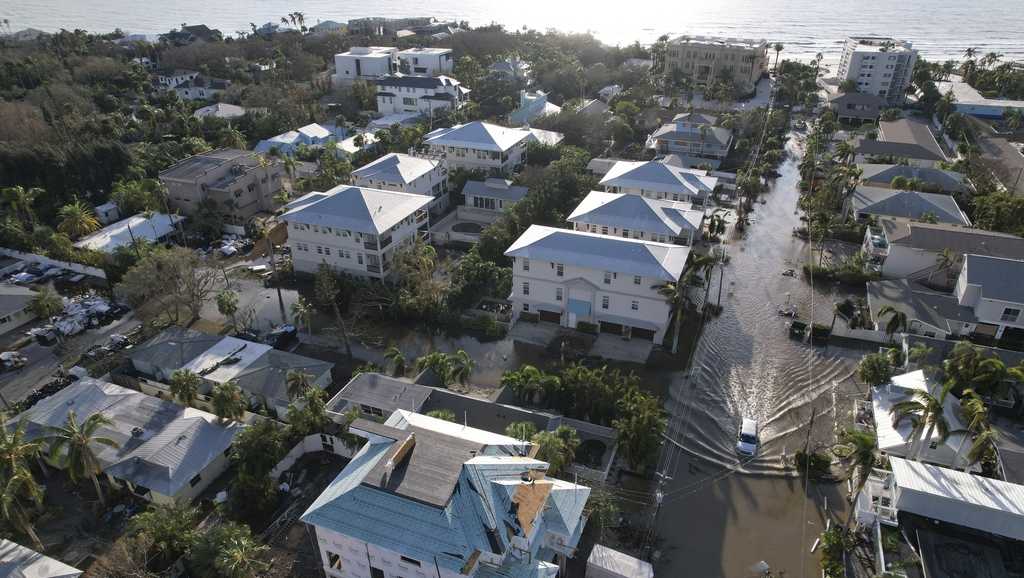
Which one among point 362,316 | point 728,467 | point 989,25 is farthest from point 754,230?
point 989,25

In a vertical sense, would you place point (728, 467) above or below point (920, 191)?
below

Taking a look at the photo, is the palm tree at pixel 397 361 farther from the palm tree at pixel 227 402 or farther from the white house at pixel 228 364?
the palm tree at pixel 227 402

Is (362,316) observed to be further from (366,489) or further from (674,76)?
(674,76)

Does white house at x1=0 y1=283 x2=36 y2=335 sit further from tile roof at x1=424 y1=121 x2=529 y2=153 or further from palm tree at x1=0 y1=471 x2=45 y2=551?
tile roof at x1=424 y1=121 x2=529 y2=153

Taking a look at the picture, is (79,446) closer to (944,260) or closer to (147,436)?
(147,436)

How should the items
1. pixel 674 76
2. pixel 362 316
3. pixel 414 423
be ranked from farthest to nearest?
pixel 674 76
pixel 362 316
pixel 414 423

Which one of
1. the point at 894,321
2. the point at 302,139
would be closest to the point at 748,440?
the point at 894,321
